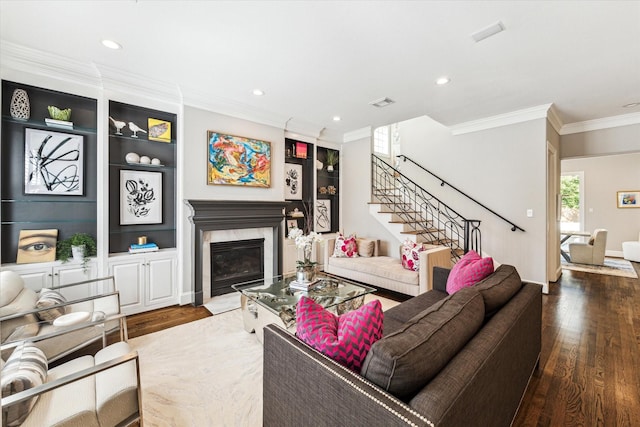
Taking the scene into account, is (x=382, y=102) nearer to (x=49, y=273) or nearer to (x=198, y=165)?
(x=198, y=165)

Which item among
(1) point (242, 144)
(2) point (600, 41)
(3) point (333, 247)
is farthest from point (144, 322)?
(2) point (600, 41)

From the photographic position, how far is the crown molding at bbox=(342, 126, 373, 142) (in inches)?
212

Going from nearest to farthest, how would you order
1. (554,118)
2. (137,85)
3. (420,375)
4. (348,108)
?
(420,375), (137,85), (348,108), (554,118)

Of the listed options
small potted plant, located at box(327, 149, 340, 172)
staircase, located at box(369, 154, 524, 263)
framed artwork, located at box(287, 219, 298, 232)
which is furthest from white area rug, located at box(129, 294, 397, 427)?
small potted plant, located at box(327, 149, 340, 172)

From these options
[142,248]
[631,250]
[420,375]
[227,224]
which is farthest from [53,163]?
[631,250]

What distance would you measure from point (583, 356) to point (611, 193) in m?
7.01

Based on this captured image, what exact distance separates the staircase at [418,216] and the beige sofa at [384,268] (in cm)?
52

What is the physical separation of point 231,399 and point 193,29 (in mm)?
2932

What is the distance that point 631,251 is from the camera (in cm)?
642

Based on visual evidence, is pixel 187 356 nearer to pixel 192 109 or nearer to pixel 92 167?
pixel 92 167

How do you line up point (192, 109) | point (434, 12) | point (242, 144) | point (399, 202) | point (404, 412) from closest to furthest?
point (404, 412) < point (434, 12) < point (192, 109) < point (242, 144) < point (399, 202)

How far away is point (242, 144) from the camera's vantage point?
14.0ft

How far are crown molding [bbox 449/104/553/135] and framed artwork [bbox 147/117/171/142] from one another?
4.70 meters

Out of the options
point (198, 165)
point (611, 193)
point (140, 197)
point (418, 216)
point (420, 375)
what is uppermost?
point (198, 165)
